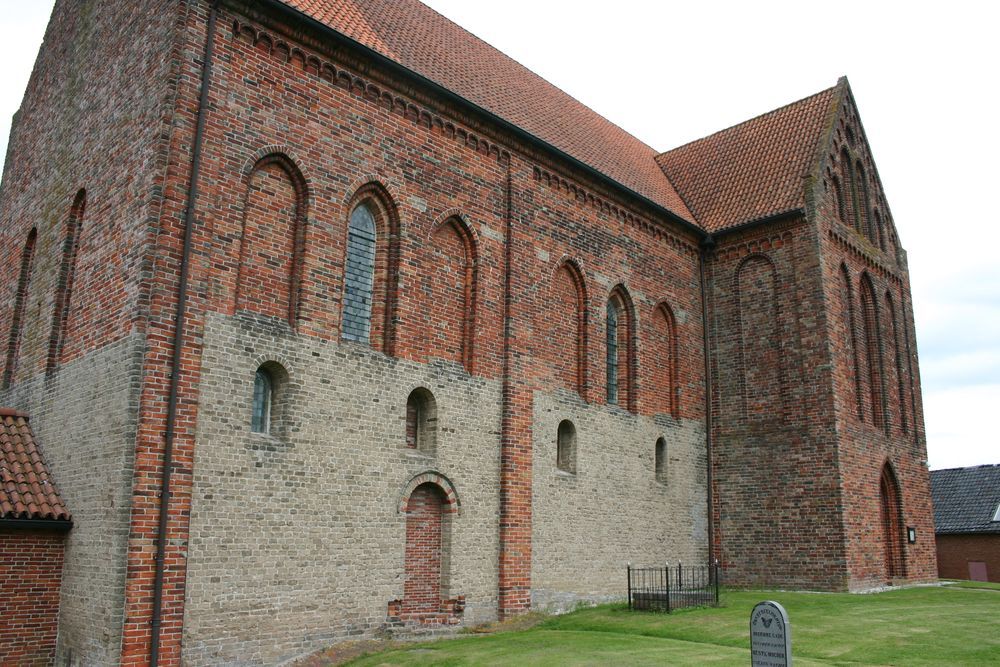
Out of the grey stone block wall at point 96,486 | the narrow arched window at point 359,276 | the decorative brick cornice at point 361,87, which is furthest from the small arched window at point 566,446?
the grey stone block wall at point 96,486

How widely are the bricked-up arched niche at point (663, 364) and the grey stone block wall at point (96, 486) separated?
39.2ft

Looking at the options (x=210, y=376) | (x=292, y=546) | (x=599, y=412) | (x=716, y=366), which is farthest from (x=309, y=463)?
(x=716, y=366)

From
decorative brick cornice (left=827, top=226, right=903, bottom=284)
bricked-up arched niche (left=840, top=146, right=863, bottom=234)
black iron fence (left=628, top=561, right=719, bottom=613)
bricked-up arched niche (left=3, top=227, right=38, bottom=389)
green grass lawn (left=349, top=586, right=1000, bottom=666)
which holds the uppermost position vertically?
bricked-up arched niche (left=840, top=146, right=863, bottom=234)

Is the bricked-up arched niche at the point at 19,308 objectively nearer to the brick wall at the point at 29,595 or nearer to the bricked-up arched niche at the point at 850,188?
the brick wall at the point at 29,595

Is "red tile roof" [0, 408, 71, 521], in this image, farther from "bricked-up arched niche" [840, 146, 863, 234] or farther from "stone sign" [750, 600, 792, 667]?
"bricked-up arched niche" [840, 146, 863, 234]

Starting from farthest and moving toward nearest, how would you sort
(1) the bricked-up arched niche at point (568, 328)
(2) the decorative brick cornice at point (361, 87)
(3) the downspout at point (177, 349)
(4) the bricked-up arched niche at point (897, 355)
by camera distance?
(4) the bricked-up arched niche at point (897, 355) < (1) the bricked-up arched niche at point (568, 328) < (2) the decorative brick cornice at point (361, 87) < (3) the downspout at point (177, 349)

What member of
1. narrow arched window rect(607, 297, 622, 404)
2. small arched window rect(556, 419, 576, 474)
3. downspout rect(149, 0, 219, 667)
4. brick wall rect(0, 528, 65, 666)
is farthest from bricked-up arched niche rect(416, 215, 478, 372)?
brick wall rect(0, 528, 65, 666)

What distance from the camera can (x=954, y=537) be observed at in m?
31.5

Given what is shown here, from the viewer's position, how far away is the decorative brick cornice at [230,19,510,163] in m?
12.6

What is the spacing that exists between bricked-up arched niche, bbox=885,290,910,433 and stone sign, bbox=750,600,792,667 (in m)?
18.0

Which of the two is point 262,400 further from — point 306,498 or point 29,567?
point 29,567

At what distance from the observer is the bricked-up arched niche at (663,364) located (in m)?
19.7

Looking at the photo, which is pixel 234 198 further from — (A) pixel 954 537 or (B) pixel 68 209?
(A) pixel 954 537

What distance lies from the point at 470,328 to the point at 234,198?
499cm
